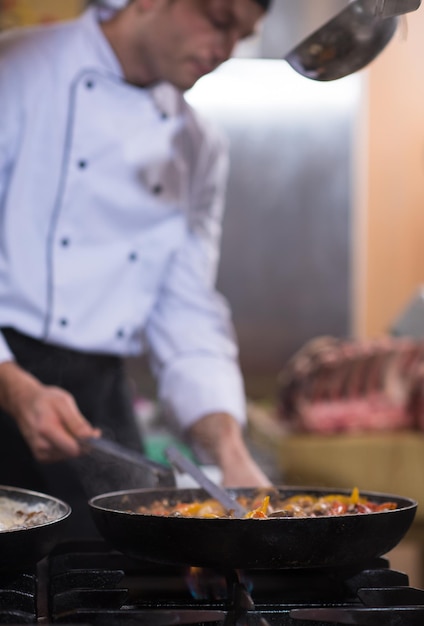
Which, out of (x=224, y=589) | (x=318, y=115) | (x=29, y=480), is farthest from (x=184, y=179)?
(x=318, y=115)

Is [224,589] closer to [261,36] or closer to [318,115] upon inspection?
[261,36]

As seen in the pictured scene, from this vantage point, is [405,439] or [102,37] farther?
[405,439]

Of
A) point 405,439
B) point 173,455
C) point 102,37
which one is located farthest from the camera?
point 405,439

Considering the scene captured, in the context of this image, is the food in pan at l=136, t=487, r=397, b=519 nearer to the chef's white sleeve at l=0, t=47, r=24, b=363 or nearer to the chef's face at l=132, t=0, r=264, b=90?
the chef's white sleeve at l=0, t=47, r=24, b=363

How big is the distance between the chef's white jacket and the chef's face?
18 cm

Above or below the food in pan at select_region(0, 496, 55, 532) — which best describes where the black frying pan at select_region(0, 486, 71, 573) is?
above

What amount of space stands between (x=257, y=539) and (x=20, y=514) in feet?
1.04

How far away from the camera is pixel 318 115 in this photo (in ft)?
13.8

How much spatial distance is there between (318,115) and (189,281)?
7.75ft

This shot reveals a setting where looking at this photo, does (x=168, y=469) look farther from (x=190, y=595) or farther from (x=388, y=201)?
(x=388, y=201)

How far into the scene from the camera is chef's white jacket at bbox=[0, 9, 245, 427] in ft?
5.97

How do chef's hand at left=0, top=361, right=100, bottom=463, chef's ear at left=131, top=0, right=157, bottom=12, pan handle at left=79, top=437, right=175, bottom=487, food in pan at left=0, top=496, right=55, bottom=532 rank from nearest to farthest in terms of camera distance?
food in pan at left=0, top=496, right=55, bottom=532, pan handle at left=79, top=437, right=175, bottom=487, chef's hand at left=0, top=361, right=100, bottom=463, chef's ear at left=131, top=0, right=157, bottom=12

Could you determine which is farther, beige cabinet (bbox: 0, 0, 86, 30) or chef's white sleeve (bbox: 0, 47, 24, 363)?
beige cabinet (bbox: 0, 0, 86, 30)

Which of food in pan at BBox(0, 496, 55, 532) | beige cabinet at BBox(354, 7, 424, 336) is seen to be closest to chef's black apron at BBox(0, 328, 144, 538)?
food in pan at BBox(0, 496, 55, 532)
